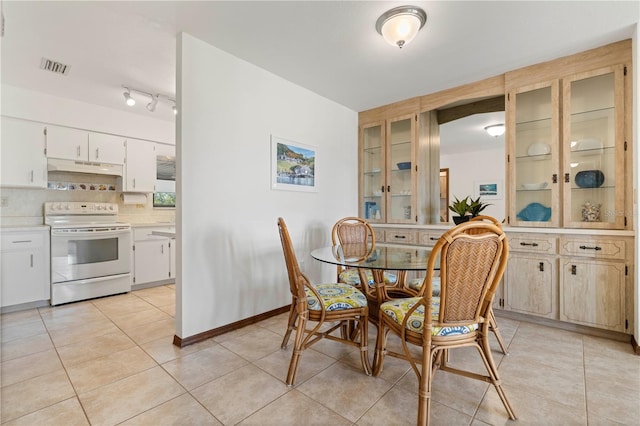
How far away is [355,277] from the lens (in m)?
2.60

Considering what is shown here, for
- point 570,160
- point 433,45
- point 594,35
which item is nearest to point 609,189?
point 570,160

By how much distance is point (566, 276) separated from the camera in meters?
2.64

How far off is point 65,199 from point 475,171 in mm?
7277

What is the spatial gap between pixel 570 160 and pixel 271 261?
10.1 feet

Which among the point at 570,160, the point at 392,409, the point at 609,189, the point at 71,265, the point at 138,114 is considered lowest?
the point at 392,409

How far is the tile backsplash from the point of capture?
3.50m

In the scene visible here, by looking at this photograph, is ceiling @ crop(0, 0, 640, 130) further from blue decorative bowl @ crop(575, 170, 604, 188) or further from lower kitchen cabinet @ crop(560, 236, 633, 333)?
lower kitchen cabinet @ crop(560, 236, 633, 333)

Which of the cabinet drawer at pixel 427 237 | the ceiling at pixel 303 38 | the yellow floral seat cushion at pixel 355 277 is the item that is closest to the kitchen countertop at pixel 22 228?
the ceiling at pixel 303 38

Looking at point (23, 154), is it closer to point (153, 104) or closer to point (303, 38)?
point (153, 104)

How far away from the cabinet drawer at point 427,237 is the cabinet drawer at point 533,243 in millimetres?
779

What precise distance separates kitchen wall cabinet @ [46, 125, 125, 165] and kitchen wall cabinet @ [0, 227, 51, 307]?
1.00 meters

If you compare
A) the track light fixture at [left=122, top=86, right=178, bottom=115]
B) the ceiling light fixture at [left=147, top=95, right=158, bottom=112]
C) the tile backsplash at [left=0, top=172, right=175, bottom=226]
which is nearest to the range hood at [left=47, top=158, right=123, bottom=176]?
the tile backsplash at [left=0, top=172, right=175, bottom=226]

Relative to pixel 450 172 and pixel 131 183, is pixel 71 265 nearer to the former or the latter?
pixel 131 183

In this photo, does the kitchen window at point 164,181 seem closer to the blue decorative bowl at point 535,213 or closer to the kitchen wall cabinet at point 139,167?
the kitchen wall cabinet at point 139,167
